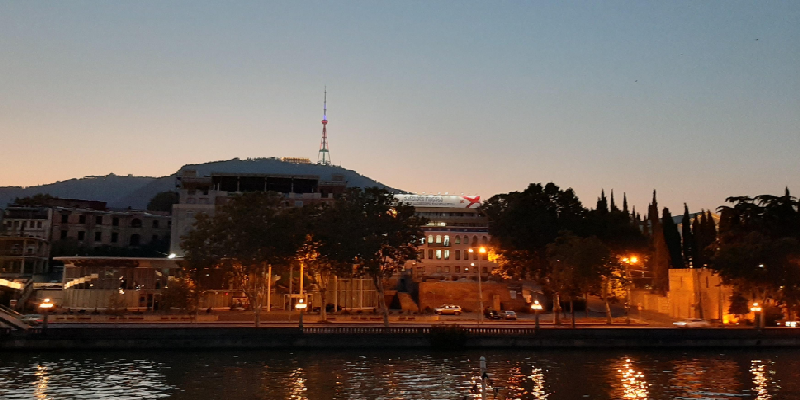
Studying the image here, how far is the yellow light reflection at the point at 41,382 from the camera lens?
127ft

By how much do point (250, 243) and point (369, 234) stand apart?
1228 cm

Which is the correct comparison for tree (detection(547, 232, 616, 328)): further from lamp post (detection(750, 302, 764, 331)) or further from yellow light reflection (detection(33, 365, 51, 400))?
yellow light reflection (detection(33, 365, 51, 400))

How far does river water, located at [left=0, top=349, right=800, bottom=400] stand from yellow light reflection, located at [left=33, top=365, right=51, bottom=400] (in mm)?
64

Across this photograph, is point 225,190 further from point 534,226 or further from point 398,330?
point 398,330

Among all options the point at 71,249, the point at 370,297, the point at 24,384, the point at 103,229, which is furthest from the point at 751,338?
the point at 103,229

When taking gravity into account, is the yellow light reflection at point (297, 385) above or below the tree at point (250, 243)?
below

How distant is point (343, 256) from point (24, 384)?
35.5 meters

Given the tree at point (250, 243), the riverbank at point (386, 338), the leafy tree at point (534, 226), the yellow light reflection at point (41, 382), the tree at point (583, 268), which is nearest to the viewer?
the yellow light reflection at point (41, 382)

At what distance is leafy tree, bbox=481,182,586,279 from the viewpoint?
90331 mm

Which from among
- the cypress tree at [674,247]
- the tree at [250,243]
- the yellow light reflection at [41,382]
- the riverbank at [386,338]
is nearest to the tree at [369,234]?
the tree at [250,243]

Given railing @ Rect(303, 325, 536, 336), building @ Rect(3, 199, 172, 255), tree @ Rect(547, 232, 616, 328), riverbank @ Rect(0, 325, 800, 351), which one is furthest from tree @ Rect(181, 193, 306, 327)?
building @ Rect(3, 199, 172, 255)

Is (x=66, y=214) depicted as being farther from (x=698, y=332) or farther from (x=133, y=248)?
(x=698, y=332)

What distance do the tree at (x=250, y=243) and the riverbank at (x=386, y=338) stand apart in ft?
36.3

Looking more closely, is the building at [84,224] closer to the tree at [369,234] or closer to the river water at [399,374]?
the tree at [369,234]
